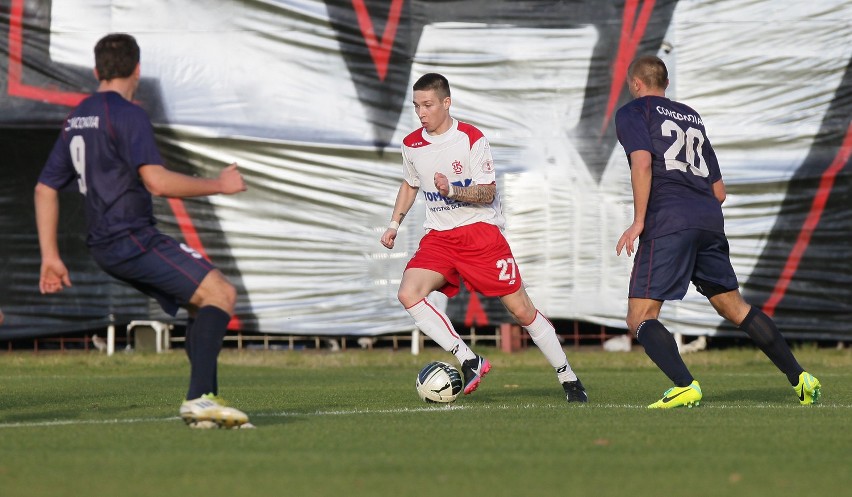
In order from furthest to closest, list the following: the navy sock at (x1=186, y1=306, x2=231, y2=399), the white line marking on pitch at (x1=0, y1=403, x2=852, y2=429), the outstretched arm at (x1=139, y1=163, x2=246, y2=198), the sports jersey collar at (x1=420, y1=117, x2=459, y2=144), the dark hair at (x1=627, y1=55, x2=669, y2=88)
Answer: the sports jersey collar at (x1=420, y1=117, x2=459, y2=144)
the dark hair at (x1=627, y1=55, x2=669, y2=88)
the white line marking on pitch at (x1=0, y1=403, x2=852, y2=429)
the navy sock at (x1=186, y1=306, x2=231, y2=399)
the outstretched arm at (x1=139, y1=163, x2=246, y2=198)

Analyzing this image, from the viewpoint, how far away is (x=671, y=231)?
7.79 meters

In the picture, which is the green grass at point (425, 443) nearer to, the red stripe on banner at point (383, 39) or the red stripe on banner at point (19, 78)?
the red stripe on banner at point (19, 78)

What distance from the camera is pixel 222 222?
1398 cm

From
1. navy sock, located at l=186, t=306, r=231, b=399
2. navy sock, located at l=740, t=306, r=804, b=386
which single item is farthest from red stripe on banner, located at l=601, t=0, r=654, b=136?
navy sock, located at l=186, t=306, r=231, b=399

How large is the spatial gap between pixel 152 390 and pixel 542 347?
321 cm

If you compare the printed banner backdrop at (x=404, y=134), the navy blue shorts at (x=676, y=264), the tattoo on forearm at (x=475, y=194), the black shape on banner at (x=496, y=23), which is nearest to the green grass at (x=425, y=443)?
the navy blue shorts at (x=676, y=264)

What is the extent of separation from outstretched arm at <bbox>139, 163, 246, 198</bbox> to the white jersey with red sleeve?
258cm

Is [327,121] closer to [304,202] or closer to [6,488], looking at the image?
[304,202]

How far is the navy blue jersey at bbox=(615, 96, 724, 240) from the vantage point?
7.82m

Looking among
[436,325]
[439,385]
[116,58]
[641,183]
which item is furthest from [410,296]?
[116,58]

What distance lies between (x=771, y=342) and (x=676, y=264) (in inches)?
31.9

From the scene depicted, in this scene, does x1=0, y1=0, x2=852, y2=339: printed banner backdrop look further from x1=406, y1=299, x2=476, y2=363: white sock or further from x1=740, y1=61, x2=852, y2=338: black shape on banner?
x1=406, y1=299, x2=476, y2=363: white sock

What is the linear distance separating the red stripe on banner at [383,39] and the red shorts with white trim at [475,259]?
548 cm

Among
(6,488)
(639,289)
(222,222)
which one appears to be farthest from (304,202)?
(6,488)
